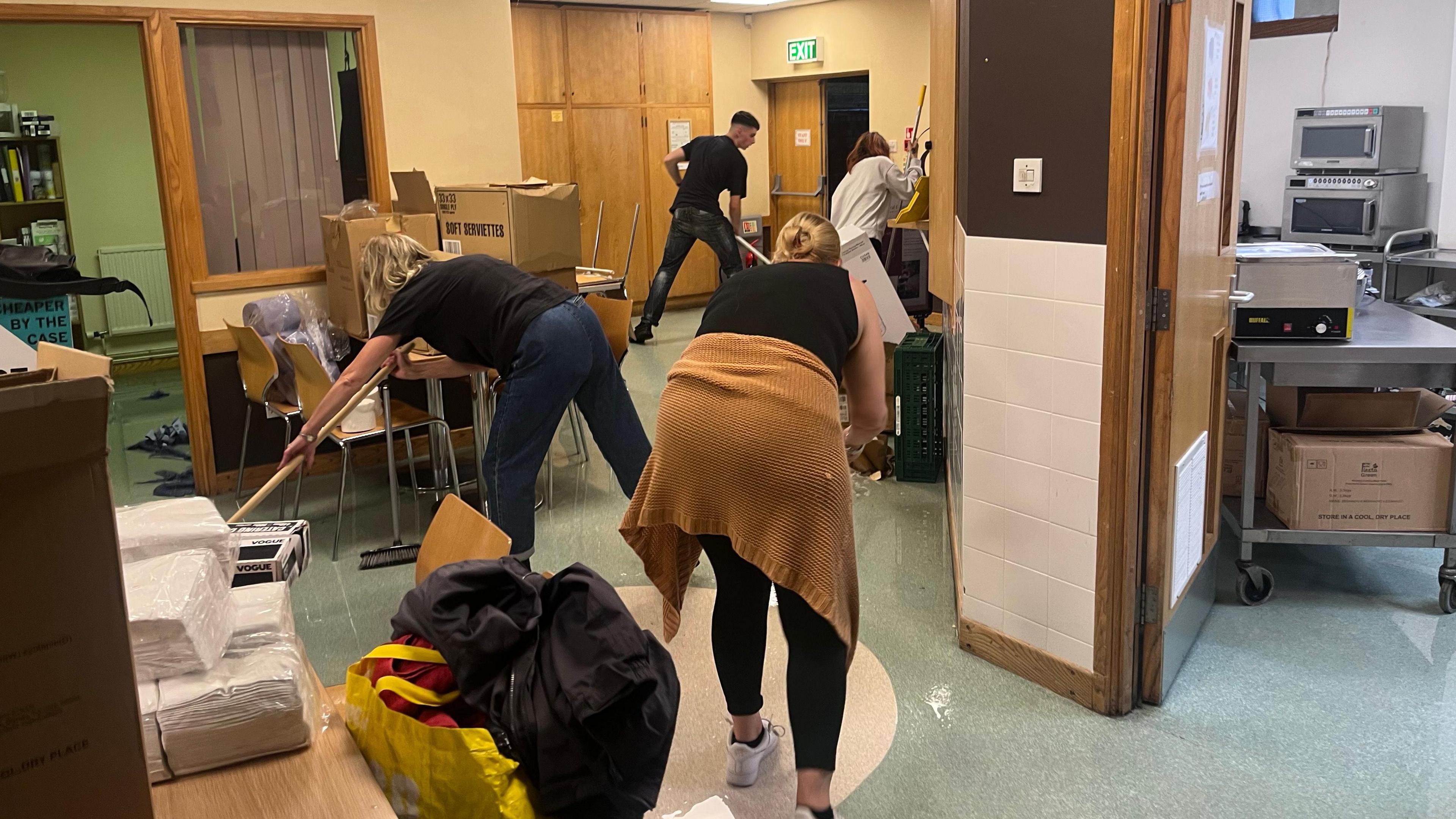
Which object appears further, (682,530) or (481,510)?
(481,510)

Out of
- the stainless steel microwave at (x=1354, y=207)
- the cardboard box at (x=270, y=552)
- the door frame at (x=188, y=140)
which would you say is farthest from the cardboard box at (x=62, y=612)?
the stainless steel microwave at (x=1354, y=207)

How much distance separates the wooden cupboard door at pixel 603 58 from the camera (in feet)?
28.1

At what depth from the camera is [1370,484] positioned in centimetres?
345

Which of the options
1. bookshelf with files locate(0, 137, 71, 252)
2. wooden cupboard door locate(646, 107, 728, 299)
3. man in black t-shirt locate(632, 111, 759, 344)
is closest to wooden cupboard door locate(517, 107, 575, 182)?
wooden cupboard door locate(646, 107, 728, 299)

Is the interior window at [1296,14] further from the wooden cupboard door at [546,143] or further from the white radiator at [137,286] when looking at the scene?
the white radiator at [137,286]

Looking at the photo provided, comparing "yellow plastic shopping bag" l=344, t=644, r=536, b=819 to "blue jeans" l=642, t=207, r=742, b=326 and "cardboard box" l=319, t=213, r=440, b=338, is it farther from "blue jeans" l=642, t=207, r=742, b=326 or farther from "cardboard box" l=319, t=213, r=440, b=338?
"blue jeans" l=642, t=207, r=742, b=326

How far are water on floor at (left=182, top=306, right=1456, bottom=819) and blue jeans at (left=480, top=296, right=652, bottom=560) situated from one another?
0.59 meters

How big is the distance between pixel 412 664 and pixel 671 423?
77cm

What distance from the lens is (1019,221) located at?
9.30ft

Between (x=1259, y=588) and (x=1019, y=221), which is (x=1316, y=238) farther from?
(x=1019, y=221)

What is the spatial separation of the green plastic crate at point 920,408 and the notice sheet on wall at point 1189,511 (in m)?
1.51

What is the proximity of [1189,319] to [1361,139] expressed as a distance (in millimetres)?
4215

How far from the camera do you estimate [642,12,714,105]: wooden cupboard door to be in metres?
8.95

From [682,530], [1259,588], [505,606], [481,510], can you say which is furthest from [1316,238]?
[505,606]
